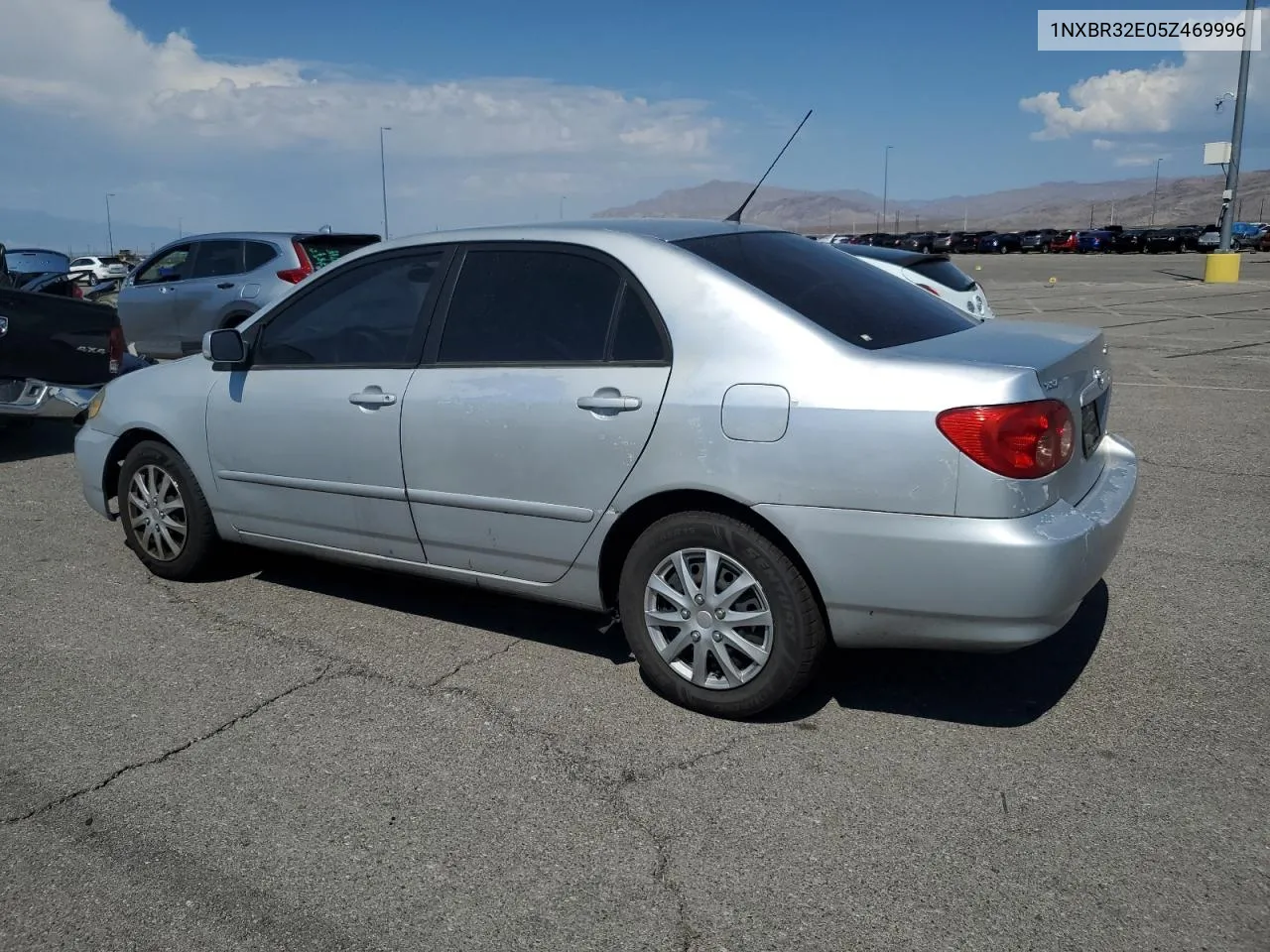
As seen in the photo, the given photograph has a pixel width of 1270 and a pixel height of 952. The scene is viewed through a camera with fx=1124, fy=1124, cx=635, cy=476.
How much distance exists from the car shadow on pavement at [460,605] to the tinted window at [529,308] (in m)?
1.04

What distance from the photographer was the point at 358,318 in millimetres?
4785

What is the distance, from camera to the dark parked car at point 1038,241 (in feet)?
216

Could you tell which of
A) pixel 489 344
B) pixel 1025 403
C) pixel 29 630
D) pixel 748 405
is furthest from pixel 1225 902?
pixel 29 630

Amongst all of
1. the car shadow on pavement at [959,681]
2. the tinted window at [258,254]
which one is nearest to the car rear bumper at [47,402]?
the tinted window at [258,254]

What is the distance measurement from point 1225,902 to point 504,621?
2.99m

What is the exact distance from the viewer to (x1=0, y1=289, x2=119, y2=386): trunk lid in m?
8.47

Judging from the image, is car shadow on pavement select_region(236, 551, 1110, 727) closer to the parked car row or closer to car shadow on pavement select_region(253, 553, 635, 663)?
car shadow on pavement select_region(253, 553, 635, 663)

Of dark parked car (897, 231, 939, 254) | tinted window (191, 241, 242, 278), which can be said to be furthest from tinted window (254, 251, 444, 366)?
dark parked car (897, 231, 939, 254)

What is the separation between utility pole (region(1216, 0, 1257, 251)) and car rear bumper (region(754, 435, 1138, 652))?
27.2 meters

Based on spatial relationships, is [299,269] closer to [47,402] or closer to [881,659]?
[47,402]

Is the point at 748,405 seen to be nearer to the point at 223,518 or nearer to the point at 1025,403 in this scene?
the point at 1025,403

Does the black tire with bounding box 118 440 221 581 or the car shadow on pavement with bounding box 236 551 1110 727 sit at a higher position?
the black tire with bounding box 118 440 221 581

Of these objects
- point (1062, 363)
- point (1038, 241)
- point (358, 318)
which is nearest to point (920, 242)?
point (1038, 241)

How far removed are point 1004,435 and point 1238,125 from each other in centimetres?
2894
